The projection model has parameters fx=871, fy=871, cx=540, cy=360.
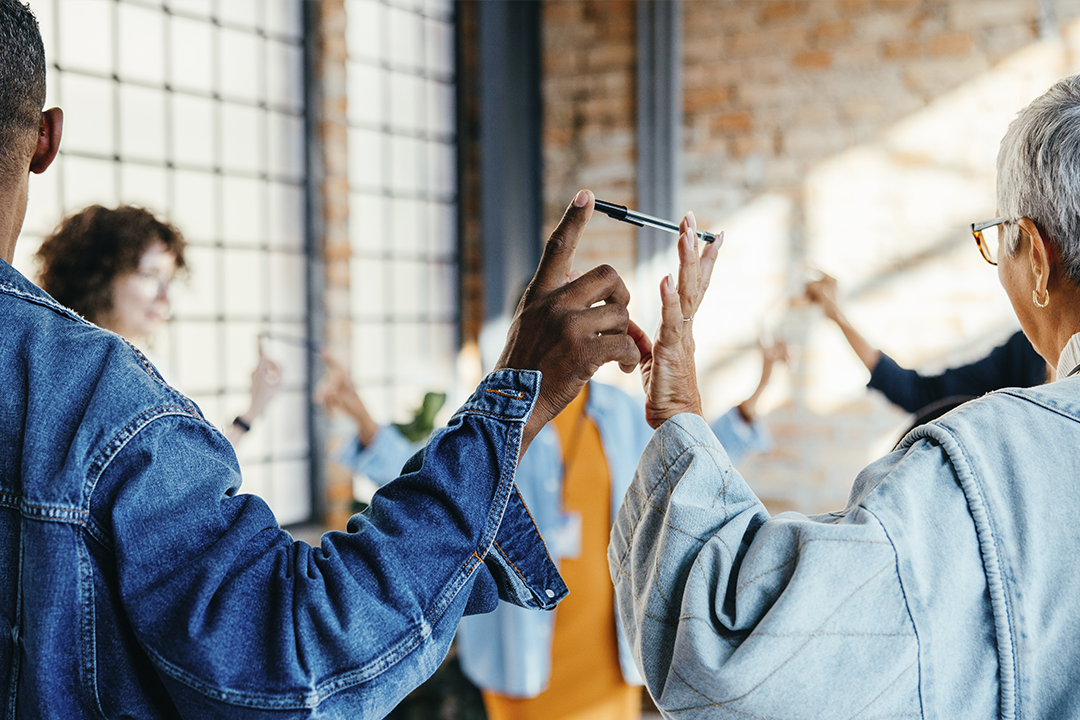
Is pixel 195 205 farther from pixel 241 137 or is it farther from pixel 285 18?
pixel 285 18

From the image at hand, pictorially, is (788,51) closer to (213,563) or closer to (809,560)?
(809,560)

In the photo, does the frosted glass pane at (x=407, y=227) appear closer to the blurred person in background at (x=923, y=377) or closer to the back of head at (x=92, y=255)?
the back of head at (x=92, y=255)

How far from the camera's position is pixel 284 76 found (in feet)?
11.0

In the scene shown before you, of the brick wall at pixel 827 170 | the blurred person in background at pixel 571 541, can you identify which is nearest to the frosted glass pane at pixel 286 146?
the brick wall at pixel 827 170

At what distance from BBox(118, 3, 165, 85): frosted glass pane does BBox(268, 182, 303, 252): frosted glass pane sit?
0.58 metres

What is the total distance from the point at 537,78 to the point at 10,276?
339 cm

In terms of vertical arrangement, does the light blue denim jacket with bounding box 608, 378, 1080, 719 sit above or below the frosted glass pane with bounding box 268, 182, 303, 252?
below

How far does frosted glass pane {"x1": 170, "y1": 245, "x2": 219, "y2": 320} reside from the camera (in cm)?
303

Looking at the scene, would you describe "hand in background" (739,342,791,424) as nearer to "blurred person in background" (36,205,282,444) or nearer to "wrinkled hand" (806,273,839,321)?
"wrinkled hand" (806,273,839,321)

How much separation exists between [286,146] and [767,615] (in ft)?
9.92

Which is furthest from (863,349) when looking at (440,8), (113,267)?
(440,8)

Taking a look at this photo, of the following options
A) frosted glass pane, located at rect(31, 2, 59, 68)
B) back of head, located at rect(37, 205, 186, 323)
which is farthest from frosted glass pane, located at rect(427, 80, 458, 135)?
back of head, located at rect(37, 205, 186, 323)

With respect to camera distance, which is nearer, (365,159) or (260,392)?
(260,392)

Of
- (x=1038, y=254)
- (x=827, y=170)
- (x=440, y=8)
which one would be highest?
(x=440, y=8)
